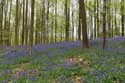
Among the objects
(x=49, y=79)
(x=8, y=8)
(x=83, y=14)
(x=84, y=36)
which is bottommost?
(x=49, y=79)

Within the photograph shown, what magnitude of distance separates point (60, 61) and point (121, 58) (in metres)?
3.71

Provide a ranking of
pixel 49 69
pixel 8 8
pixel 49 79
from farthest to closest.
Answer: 1. pixel 8 8
2. pixel 49 69
3. pixel 49 79

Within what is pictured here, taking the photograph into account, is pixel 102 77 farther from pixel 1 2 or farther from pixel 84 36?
pixel 1 2

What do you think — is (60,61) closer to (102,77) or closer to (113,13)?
(102,77)

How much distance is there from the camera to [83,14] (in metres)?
22.0

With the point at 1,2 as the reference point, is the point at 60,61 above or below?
below

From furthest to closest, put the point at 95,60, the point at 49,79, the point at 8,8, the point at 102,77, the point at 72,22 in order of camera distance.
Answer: the point at 72,22 < the point at 8,8 < the point at 95,60 < the point at 49,79 < the point at 102,77

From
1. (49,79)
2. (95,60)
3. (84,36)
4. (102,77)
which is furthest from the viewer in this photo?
(84,36)

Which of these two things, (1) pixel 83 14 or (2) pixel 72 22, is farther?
Answer: (2) pixel 72 22

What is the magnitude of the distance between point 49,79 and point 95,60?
456 centimetres

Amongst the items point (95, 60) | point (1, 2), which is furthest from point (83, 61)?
point (1, 2)

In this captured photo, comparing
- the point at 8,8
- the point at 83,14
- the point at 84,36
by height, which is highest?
the point at 8,8

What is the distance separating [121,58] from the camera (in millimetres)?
15016

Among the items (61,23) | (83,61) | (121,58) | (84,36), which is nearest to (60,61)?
(83,61)
